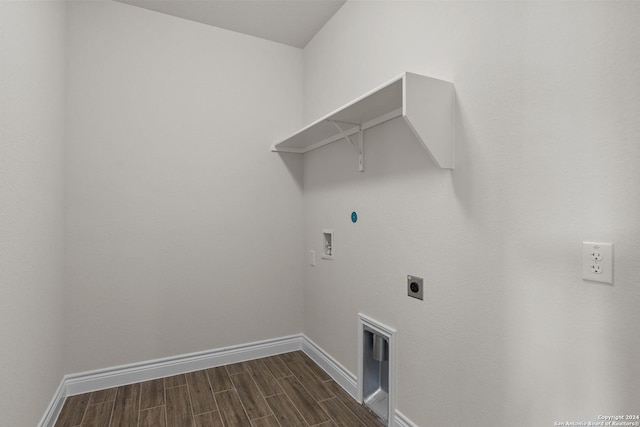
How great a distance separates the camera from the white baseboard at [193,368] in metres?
2.07

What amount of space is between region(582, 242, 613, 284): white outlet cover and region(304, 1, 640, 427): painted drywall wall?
0.02 meters

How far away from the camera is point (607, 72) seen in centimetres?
96

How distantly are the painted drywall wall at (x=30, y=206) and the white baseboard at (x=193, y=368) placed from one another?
141mm

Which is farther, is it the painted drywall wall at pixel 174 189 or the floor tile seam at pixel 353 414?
the painted drywall wall at pixel 174 189

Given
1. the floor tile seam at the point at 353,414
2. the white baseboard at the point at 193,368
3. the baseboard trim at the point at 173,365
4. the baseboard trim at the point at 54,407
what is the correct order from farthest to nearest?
the baseboard trim at the point at 173,365 < the white baseboard at the point at 193,368 < the floor tile seam at the point at 353,414 < the baseboard trim at the point at 54,407

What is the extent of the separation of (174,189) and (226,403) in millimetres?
1516

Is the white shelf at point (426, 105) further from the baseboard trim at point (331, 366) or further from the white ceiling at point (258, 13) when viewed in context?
the baseboard trim at point (331, 366)

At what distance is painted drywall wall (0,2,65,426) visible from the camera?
128cm

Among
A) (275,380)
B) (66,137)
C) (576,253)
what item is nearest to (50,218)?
(66,137)

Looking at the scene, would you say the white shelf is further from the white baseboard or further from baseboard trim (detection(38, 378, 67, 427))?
baseboard trim (detection(38, 378, 67, 427))

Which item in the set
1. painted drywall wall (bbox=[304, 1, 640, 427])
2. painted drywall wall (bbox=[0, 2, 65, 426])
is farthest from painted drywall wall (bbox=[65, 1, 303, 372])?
painted drywall wall (bbox=[304, 1, 640, 427])

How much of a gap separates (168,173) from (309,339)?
174 cm

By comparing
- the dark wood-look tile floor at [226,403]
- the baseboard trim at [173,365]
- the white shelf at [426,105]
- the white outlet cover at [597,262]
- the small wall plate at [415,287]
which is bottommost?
the dark wood-look tile floor at [226,403]

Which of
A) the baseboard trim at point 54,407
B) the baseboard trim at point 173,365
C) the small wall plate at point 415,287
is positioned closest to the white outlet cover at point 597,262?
the small wall plate at point 415,287
